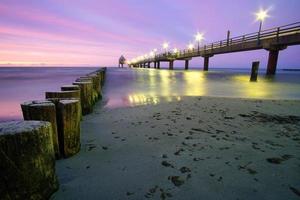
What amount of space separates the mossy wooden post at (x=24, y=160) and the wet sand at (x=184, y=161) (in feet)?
1.02

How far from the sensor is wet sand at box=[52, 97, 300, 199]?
6.95 feet

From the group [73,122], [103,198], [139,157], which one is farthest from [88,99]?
[103,198]

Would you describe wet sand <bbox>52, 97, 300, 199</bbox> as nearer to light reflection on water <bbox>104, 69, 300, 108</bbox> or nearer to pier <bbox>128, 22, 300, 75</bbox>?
light reflection on water <bbox>104, 69, 300, 108</bbox>

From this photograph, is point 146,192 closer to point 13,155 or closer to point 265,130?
point 13,155

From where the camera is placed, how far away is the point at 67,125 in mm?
2729

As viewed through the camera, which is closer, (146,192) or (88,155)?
(146,192)

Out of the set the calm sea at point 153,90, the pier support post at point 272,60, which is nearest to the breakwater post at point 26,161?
the calm sea at point 153,90


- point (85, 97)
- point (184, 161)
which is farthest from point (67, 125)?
point (85, 97)

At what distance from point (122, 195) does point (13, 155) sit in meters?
1.10

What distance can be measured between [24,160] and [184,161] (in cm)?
192

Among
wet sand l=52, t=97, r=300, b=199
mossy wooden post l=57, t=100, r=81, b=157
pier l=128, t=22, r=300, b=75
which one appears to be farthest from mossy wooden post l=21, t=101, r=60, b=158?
pier l=128, t=22, r=300, b=75

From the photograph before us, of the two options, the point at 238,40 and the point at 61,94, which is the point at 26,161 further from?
the point at 238,40

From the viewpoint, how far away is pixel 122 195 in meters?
2.06

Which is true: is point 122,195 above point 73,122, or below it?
below
